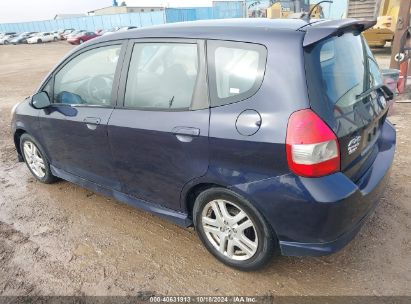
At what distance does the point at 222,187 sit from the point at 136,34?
4.80ft

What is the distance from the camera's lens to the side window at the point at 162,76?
2.56m

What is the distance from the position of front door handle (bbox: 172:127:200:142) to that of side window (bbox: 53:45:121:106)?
85cm

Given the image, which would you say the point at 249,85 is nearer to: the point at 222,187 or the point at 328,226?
the point at 222,187

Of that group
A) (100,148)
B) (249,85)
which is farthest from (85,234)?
(249,85)

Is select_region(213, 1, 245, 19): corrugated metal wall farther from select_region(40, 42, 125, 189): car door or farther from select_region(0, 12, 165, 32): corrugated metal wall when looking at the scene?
select_region(40, 42, 125, 189): car door

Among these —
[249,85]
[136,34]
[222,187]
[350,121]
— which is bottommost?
[222,187]

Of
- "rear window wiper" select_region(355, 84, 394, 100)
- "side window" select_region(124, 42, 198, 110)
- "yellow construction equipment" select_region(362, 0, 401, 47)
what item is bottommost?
"yellow construction equipment" select_region(362, 0, 401, 47)

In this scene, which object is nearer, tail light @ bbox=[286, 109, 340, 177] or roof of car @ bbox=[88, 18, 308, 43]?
tail light @ bbox=[286, 109, 340, 177]

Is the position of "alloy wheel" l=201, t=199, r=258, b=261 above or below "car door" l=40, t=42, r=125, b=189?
below

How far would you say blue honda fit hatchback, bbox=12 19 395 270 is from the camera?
83.3 inches

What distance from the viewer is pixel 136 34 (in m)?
2.93

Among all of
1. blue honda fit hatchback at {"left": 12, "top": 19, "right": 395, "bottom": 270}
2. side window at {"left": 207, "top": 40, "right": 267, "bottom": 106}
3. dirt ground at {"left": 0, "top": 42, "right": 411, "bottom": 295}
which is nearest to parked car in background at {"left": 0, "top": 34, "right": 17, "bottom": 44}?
dirt ground at {"left": 0, "top": 42, "right": 411, "bottom": 295}

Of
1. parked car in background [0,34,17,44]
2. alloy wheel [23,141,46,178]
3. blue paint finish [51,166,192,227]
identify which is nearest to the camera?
blue paint finish [51,166,192,227]

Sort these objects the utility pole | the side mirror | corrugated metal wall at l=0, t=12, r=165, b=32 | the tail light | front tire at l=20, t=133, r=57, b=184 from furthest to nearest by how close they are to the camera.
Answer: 1. corrugated metal wall at l=0, t=12, r=165, b=32
2. the utility pole
3. front tire at l=20, t=133, r=57, b=184
4. the side mirror
5. the tail light
